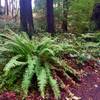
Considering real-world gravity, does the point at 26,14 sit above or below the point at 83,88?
above

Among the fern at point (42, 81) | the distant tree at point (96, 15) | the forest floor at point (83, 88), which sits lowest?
the forest floor at point (83, 88)

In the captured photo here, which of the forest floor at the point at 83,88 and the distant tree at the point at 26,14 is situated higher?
the distant tree at the point at 26,14

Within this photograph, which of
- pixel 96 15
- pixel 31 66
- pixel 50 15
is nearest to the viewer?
pixel 31 66

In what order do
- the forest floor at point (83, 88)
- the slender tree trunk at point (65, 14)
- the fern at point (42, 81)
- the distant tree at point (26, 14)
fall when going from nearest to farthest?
1. the fern at point (42, 81)
2. the forest floor at point (83, 88)
3. the distant tree at point (26, 14)
4. the slender tree trunk at point (65, 14)

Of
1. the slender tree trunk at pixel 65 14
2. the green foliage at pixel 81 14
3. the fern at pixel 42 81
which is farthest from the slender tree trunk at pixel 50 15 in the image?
the fern at pixel 42 81

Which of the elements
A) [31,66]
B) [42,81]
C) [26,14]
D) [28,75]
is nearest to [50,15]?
[26,14]

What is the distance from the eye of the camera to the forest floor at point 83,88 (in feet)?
16.1

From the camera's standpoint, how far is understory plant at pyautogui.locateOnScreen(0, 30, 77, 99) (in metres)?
4.95

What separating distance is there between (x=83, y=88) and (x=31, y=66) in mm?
1376

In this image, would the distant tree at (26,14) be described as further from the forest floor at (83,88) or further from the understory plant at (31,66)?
the understory plant at (31,66)

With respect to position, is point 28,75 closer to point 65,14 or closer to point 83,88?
point 83,88

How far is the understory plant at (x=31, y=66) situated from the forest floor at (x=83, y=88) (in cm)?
20

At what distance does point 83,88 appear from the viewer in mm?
5609

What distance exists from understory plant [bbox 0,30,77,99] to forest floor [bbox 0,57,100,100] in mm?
201
